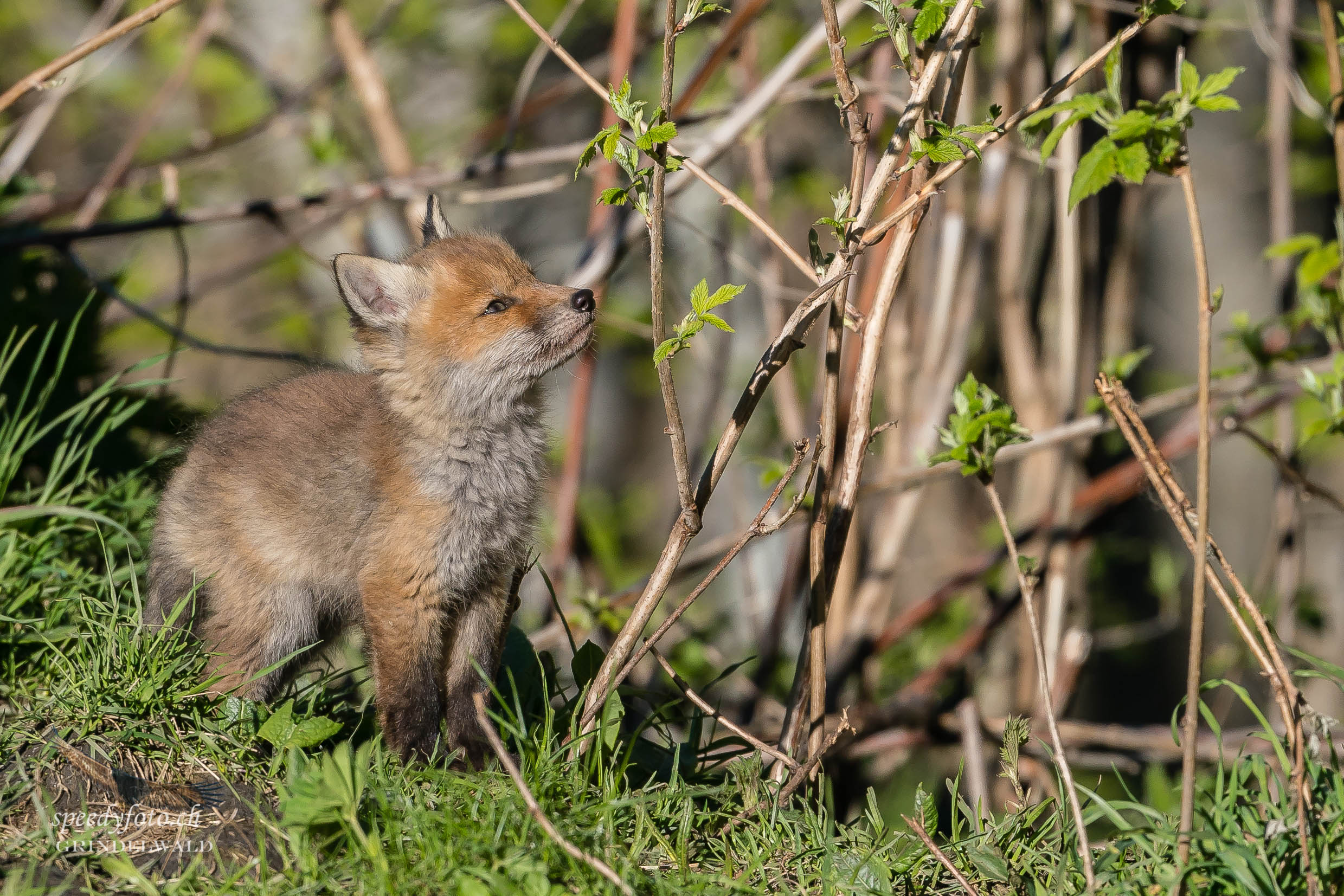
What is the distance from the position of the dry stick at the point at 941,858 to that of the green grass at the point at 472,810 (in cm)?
5

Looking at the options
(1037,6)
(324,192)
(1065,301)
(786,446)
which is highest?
(1037,6)

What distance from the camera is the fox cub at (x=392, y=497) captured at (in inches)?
137

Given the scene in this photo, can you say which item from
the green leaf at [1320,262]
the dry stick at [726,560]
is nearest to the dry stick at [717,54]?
Result: the green leaf at [1320,262]

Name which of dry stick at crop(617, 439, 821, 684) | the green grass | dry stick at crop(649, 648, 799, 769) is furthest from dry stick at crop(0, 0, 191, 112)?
dry stick at crop(649, 648, 799, 769)

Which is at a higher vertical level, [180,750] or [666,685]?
[180,750]

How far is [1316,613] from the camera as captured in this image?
5676 mm

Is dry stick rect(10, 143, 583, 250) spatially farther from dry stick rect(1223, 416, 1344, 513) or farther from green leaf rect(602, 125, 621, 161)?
dry stick rect(1223, 416, 1344, 513)

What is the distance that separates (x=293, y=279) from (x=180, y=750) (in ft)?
28.0

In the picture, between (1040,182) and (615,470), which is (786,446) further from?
(615,470)

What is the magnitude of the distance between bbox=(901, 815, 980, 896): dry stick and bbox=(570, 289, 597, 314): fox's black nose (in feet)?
6.36

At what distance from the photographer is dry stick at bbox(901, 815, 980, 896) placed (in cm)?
257

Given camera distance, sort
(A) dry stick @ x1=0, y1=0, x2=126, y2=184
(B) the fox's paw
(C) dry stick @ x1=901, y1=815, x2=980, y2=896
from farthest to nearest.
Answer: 1. (A) dry stick @ x1=0, y1=0, x2=126, y2=184
2. (B) the fox's paw
3. (C) dry stick @ x1=901, y1=815, x2=980, y2=896

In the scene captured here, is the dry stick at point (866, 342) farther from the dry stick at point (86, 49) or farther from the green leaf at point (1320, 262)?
the dry stick at point (86, 49)

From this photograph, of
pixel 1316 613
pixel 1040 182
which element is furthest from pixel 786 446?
pixel 1316 613
